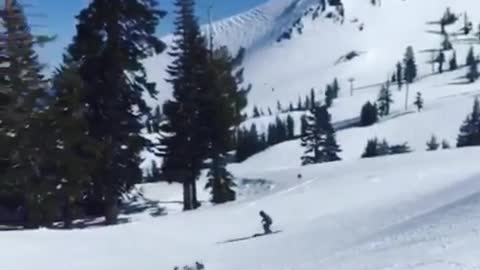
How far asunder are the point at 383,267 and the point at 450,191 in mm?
11865

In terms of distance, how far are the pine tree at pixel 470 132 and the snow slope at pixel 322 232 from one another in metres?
58.8

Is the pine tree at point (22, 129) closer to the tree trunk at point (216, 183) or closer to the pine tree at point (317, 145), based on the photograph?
the tree trunk at point (216, 183)

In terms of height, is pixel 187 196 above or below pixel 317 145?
below

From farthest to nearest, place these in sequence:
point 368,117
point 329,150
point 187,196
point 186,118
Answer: point 368,117, point 329,150, point 186,118, point 187,196

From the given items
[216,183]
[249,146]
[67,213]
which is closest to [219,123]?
[216,183]

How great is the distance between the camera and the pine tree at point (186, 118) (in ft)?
123

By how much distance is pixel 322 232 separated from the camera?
827 inches

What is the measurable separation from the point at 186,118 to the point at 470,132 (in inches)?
2998

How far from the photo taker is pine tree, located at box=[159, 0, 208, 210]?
3753 cm

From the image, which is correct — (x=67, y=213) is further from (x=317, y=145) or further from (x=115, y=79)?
(x=317, y=145)

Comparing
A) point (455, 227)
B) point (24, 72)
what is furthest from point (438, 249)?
point (24, 72)

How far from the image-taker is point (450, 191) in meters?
22.2

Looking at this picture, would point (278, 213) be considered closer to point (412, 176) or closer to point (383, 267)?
point (412, 176)

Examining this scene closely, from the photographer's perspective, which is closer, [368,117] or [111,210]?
[111,210]
